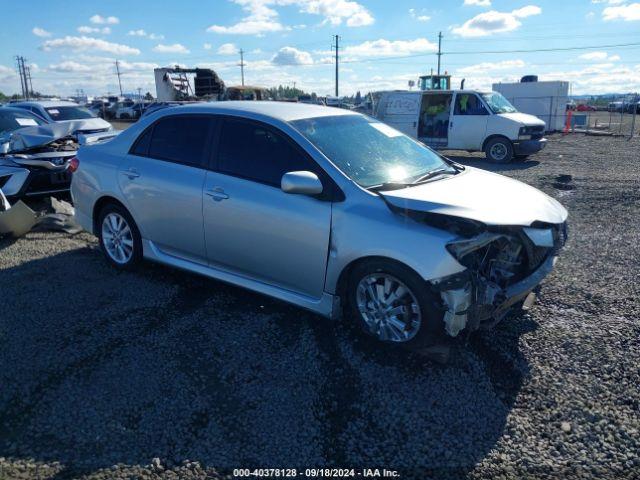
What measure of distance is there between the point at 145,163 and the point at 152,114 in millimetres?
572

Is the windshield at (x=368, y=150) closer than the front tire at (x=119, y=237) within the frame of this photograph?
Yes

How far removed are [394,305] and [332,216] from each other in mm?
777

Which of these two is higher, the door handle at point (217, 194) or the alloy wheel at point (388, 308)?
the door handle at point (217, 194)

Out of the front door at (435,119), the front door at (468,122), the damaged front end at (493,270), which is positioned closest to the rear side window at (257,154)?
the damaged front end at (493,270)

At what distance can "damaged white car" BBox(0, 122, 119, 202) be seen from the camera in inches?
298

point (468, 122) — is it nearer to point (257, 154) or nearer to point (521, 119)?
point (521, 119)

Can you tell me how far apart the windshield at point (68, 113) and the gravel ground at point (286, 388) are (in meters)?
7.09

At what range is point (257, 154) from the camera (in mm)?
4309

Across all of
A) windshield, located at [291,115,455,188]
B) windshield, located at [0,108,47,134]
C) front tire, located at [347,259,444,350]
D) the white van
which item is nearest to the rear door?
windshield, located at [291,115,455,188]

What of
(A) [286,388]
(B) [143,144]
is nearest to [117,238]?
(B) [143,144]

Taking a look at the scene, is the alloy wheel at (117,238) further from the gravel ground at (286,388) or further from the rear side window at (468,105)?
the rear side window at (468,105)

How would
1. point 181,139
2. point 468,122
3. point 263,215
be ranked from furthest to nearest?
point 468,122, point 181,139, point 263,215

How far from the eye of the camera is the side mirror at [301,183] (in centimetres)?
371

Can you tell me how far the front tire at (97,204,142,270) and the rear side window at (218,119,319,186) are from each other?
139cm
